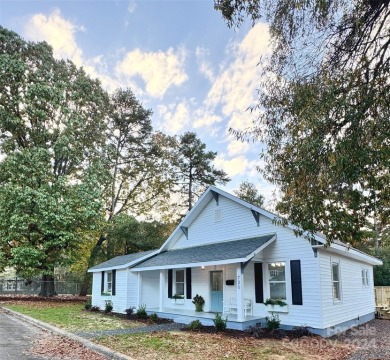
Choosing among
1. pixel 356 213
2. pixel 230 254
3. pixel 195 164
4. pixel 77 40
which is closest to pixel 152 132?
pixel 195 164

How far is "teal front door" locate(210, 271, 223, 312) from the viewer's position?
1394 centimetres

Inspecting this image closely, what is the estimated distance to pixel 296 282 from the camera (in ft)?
37.6

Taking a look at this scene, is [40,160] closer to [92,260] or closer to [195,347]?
[92,260]

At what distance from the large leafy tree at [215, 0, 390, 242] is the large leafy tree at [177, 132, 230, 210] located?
81.5ft

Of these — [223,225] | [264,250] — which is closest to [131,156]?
[223,225]

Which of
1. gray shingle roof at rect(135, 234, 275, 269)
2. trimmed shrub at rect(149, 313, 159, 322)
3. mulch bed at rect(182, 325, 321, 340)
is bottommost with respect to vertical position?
trimmed shrub at rect(149, 313, 159, 322)

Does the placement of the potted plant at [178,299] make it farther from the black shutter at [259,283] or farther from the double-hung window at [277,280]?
the double-hung window at [277,280]

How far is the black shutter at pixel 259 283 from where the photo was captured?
1242 centimetres

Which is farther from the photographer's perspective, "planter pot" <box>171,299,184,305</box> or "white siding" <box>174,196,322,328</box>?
"planter pot" <box>171,299,184,305</box>

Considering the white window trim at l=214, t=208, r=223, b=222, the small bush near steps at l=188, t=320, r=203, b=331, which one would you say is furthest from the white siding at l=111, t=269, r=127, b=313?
the small bush near steps at l=188, t=320, r=203, b=331

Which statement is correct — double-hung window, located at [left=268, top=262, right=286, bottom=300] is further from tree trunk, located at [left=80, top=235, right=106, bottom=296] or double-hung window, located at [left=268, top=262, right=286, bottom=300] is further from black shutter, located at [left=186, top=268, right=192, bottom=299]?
tree trunk, located at [left=80, top=235, right=106, bottom=296]

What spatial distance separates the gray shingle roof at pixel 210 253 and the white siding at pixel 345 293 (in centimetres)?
223

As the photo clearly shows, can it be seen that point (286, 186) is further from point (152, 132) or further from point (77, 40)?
point (152, 132)

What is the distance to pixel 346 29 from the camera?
6.84 meters
